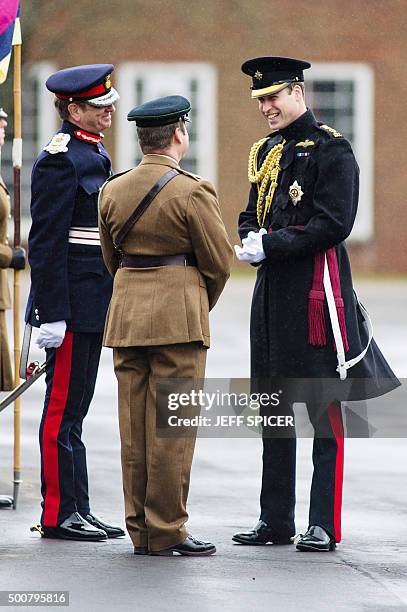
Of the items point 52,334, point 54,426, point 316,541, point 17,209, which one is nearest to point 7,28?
point 17,209

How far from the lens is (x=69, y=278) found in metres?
6.95

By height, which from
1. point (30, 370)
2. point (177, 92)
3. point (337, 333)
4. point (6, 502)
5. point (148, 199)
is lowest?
point (6, 502)

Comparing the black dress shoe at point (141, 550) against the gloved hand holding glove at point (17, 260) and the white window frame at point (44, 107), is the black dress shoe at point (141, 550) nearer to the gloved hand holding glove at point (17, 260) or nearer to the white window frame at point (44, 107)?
the gloved hand holding glove at point (17, 260)

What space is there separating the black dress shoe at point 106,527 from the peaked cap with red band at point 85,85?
1.82 metres

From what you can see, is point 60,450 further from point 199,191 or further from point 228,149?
point 228,149

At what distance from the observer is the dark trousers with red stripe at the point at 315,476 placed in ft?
22.1

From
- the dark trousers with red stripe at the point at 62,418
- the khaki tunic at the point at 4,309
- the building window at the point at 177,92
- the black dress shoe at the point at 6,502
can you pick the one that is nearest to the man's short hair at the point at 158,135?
the dark trousers with red stripe at the point at 62,418

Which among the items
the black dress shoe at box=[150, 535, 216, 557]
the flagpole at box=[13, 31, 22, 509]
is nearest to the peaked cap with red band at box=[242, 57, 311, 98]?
the flagpole at box=[13, 31, 22, 509]

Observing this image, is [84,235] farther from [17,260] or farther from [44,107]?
[44,107]

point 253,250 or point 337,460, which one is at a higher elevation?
point 253,250

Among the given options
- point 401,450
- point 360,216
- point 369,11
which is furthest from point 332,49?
point 401,450

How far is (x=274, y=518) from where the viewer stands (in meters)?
6.85

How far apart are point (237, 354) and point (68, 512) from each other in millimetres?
8214

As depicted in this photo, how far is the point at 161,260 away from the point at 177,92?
22042mm
